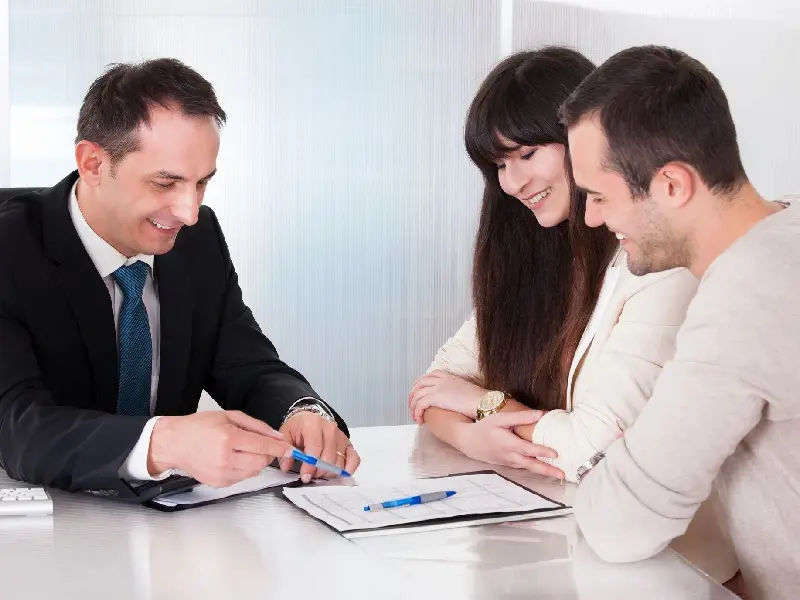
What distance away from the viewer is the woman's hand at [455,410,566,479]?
5.99ft

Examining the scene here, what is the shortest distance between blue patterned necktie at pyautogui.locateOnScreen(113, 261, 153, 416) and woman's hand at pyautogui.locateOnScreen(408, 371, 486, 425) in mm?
538

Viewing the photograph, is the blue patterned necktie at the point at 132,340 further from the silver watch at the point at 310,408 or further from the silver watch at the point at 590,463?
the silver watch at the point at 590,463

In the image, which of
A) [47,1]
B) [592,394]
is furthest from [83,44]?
[592,394]

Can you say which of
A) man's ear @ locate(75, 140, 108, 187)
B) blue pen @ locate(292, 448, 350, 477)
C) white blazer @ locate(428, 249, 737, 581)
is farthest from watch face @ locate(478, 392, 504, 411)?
man's ear @ locate(75, 140, 108, 187)

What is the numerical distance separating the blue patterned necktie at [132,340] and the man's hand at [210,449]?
483 millimetres

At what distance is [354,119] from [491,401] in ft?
7.49

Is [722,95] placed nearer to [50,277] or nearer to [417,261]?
[50,277]

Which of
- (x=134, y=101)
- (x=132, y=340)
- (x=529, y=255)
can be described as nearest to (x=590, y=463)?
(x=529, y=255)

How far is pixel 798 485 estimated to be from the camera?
1.39 metres

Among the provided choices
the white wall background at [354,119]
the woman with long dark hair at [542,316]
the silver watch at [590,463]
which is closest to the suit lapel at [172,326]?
the woman with long dark hair at [542,316]

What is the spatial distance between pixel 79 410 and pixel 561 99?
3.57 ft

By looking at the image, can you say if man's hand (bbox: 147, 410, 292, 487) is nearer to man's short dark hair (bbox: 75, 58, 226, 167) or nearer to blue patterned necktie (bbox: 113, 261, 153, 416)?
blue patterned necktie (bbox: 113, 261, 153, 416)

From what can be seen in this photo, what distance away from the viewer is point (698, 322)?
134cm

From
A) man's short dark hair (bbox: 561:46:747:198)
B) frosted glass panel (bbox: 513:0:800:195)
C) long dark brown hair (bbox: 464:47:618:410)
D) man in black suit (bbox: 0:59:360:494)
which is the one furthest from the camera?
frosted glass panel (bbox: 513:0:800:195)
